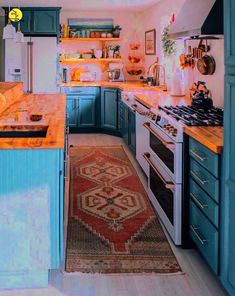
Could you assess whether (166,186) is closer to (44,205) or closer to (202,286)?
Result: (202,286)

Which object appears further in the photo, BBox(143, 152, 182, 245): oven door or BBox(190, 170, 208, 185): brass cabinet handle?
BBox(143, 152, 182, 245): oven door

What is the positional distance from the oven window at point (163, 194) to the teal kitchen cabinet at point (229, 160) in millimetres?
963

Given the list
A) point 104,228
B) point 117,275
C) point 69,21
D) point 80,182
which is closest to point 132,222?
point 104,228

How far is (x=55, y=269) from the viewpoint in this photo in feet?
9.89

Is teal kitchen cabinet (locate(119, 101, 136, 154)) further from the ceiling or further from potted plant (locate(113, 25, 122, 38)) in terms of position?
potted plant (locate(113, 25, 122, 38))

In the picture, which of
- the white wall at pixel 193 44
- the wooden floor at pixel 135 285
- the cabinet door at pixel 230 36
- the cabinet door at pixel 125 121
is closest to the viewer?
the cabinet door at pixel 230 36

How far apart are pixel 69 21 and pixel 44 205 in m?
6.89

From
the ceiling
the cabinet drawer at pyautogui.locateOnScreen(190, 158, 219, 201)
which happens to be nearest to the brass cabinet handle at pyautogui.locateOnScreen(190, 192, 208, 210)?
the cabinet drawer at pyautogui.locateOnScreen(190, 158, 219, 201)

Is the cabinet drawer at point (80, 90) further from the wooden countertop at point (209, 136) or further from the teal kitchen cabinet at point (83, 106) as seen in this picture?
the wooden countertop at point (209, 136)

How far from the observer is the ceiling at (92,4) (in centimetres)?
751

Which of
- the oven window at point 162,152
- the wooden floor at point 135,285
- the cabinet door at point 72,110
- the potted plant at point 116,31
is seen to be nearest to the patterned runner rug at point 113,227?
the wooden floor at point 135,285

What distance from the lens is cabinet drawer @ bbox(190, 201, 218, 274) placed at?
270cm

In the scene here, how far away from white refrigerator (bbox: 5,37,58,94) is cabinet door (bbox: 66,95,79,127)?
15.7 inches

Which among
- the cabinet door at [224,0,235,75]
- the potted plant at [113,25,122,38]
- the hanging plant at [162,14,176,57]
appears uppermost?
the potted plant at [113,25,122,38]
